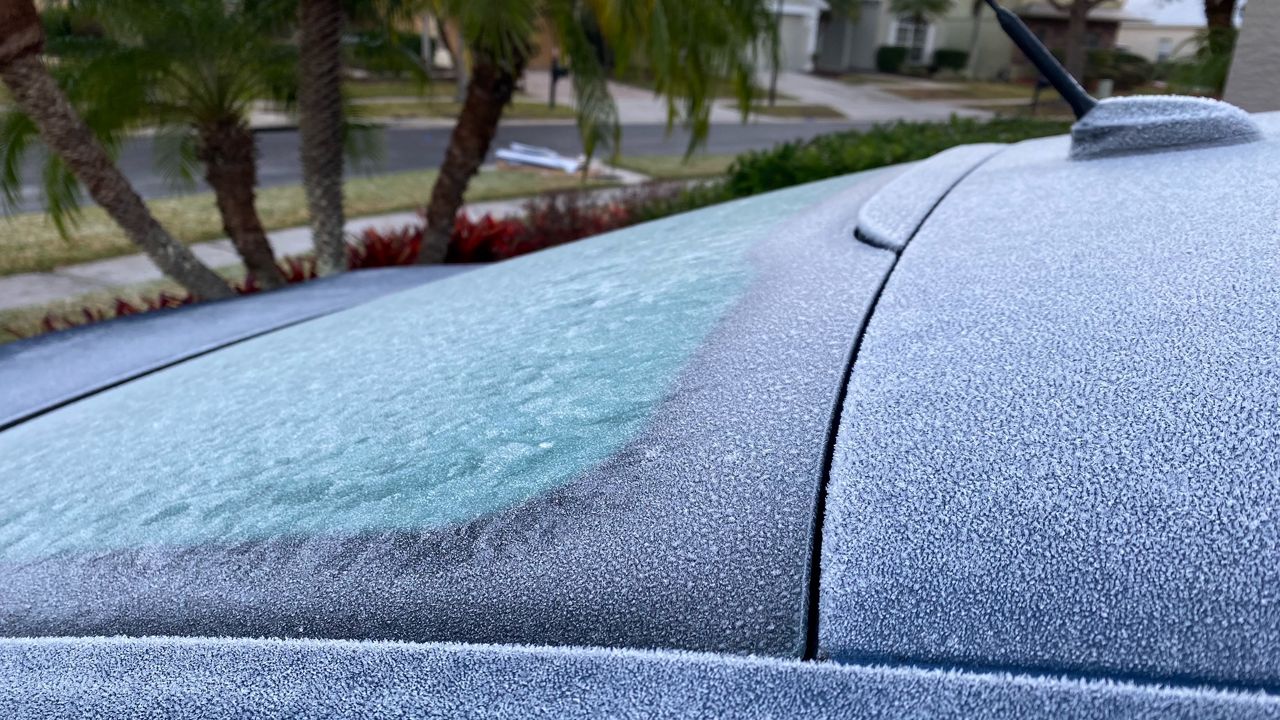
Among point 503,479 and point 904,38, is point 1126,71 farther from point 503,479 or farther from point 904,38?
point 904,38

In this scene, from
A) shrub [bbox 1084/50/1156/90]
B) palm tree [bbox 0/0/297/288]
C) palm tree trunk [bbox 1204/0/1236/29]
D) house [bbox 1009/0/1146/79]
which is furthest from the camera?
house [bbox 1009/0/1146/79]

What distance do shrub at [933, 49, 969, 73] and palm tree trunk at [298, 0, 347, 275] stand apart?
39905 mm

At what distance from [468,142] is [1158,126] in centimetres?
521

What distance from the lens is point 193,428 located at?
57.9 inches

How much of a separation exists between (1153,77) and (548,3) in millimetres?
5458

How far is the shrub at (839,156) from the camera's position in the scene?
6098 millimetres

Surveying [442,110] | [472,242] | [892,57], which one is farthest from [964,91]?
[472,242]

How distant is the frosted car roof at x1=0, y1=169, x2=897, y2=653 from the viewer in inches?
35.5

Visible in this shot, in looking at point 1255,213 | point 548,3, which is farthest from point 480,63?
point 1255,213

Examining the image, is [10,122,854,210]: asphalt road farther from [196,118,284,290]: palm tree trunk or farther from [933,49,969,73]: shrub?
[933,49,969,73]: shrub

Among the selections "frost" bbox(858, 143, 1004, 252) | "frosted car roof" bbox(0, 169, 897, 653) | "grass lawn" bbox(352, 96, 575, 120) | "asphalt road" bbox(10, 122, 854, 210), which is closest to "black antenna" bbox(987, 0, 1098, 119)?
Answer: "frost" bbox(858, 143, 1004, 252)

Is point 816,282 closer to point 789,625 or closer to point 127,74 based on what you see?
point 789,625

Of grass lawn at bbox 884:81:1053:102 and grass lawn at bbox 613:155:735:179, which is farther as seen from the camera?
grass lawn at bbox 884:81:1053:102

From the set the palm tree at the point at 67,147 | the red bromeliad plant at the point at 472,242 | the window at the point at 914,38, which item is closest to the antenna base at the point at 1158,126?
the palm tree at the point at 67,147
